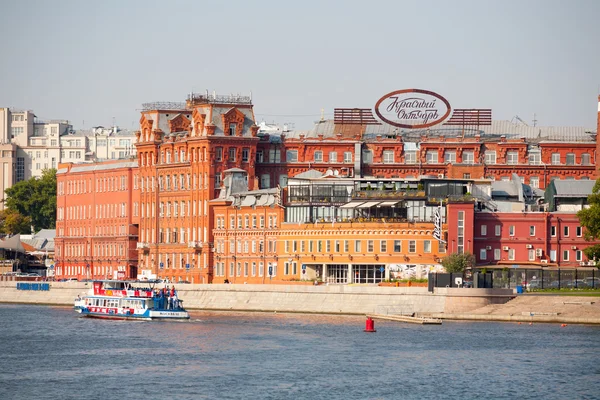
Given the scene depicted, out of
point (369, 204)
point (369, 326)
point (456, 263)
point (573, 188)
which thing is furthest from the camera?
point (573, 188)

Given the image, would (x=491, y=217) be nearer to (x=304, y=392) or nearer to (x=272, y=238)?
(x=272, y=238)

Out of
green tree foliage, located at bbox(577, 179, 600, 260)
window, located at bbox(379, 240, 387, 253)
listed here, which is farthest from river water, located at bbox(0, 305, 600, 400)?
window, located at bbox(379, 240, 387, 253)

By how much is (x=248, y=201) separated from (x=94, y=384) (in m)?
87.5

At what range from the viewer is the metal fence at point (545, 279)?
16588cm

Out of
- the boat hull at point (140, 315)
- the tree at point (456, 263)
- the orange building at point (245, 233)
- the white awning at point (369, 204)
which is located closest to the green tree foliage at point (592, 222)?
the tree at point (456, 263)

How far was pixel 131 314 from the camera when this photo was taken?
16350cm

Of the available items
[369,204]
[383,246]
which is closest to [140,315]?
[383,246]

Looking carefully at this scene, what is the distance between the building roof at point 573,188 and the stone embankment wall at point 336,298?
113ft

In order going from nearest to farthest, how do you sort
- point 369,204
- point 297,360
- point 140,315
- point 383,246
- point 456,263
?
1. point 297,360
2. point 140,315
3. point 456,263
4. point 383,246
5. point 369,204

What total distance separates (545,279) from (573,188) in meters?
21.7

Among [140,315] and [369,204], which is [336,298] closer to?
[140,315]

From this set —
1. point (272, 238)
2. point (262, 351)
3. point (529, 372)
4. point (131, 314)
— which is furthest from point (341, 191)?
point (529, 372)

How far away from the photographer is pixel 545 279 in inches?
6654

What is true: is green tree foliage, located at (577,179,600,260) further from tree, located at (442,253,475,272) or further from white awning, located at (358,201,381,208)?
white awning, located at (358,201,381,208)
